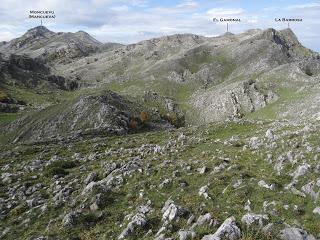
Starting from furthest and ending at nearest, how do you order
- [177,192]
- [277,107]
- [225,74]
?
[225,74] < [277,107] < [177,192]

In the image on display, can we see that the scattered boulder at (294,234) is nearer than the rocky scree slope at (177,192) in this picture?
Yes

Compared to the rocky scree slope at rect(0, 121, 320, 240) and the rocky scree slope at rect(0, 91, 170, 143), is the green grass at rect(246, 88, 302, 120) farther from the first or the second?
the rocky scree slope at rect(0, 121, 320, 240)

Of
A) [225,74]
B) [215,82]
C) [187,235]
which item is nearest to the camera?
[187,235]

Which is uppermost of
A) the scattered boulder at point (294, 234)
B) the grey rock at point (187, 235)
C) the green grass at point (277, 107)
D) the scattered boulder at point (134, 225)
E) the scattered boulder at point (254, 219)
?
the scattered boulder at point (254, 219)

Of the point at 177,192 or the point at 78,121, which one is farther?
the point at 78,121

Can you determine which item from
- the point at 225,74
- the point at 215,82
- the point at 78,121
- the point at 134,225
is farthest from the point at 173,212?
the point at 225,74

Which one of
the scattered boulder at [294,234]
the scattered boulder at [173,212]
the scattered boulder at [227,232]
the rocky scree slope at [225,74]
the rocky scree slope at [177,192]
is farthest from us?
the rocky scree slope at [225,74]

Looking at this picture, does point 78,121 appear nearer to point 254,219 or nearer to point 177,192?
point 177,192

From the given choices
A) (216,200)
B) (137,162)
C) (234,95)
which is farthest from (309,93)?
(216,200)

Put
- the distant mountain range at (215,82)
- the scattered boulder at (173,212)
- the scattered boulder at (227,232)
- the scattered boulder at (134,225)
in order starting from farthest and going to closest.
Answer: the distant mountain range at (215,82)
the scattered boulder at (173,212)
the scattered boulder at (134,225)
the scattered boulder at (227,232)

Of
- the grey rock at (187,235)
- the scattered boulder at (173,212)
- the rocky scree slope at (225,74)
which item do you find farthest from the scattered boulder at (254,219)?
the rocky scree slope at (225,74)

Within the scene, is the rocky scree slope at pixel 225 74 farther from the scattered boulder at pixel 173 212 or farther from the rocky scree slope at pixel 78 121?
the scattered boulder at pixel 173 212

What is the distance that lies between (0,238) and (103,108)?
47346mm

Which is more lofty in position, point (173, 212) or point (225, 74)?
point (225, 74)
